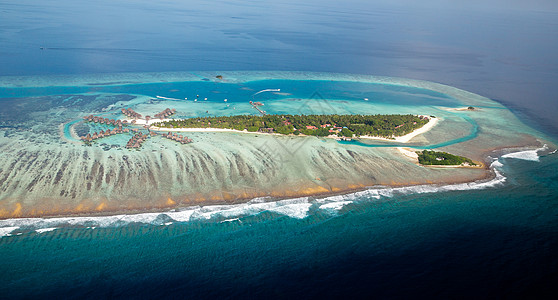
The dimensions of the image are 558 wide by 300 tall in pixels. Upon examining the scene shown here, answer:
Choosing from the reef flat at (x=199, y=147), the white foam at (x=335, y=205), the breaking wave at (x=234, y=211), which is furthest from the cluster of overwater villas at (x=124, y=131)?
the white foam at (x=335, y=205)

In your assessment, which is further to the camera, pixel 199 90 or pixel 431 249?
pixel 199 90

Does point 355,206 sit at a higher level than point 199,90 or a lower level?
lower

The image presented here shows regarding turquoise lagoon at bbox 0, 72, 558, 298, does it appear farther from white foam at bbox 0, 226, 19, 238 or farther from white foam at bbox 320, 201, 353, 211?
white foam at bbox 320, 201, 353, 211

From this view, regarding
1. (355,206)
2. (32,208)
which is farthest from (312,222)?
(32,208)

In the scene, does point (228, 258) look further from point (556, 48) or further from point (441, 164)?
point (556, 48)

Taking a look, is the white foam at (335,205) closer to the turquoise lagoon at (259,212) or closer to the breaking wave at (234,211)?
the breaking wave at (234,211)

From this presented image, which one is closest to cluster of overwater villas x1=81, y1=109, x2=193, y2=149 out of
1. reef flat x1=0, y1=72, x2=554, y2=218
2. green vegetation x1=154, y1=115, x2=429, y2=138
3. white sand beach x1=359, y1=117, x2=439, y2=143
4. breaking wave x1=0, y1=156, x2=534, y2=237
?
reef flat x1=0, y1=72, x2=554, y2=218
